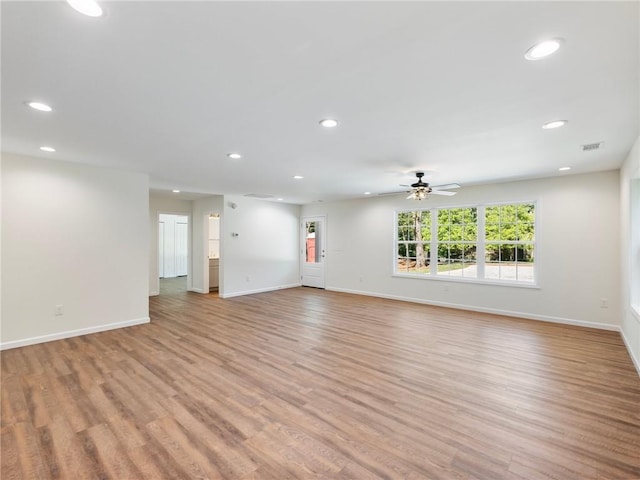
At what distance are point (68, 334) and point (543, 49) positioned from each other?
6.05 meters

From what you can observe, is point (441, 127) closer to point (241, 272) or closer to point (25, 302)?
point (25, 302)

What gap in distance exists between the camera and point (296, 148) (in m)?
3.49

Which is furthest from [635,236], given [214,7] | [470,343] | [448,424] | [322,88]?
[214,7]

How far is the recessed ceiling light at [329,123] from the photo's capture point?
2652 millimetres

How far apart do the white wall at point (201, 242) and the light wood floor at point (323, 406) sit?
141 inches

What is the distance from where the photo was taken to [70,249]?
14.1 feet

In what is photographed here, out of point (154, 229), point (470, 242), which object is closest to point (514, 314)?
point (470, 242)

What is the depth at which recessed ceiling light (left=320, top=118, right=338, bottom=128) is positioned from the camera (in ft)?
8.70

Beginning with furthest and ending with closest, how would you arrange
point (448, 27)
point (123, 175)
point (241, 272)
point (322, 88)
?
point (241, 272) < point (123, 175) < point (322, 88) < point (448, 27)

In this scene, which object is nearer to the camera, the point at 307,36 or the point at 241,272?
the point at 307,36

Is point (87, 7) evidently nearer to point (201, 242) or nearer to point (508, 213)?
point (508, 213)

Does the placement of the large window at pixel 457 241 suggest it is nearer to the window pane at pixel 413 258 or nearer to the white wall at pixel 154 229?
the window pane at pixel 413 258

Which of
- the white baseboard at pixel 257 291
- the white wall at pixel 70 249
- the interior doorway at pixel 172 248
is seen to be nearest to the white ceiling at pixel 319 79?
the white wall at pixel 70 249

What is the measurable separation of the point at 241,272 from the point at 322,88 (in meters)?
6.19
